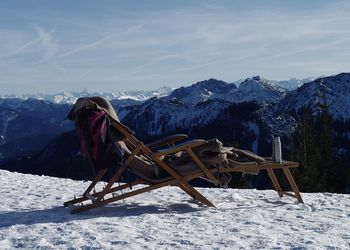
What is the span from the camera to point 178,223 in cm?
664

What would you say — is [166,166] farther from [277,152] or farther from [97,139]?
[277,152]

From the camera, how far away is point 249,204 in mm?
8180

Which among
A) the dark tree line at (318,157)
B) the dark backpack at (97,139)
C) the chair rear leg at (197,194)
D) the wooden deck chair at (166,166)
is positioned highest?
the dark backpack at (97,139)

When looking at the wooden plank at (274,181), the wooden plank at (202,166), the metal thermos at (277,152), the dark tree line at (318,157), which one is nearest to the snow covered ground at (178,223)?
the wooden plank at (274,181)

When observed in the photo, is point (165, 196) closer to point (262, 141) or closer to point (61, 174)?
point (61, 174)

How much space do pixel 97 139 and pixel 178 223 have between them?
1.69 metres

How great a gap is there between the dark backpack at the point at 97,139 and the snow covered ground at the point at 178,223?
789 mm

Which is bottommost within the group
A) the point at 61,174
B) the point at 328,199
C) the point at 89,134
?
the point at 61,174

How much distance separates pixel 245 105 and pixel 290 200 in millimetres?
184672

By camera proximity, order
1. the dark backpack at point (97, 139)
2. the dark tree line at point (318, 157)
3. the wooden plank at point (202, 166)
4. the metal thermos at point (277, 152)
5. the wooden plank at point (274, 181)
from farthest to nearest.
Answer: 1. the dark tree line at point (318, 157)
2. the wooden plank at point (274, 181)
3. the metal thermos at point (277, 152)
4. the wooden plank at point (202, 166)
5. the dark backpack at point (97, 139)

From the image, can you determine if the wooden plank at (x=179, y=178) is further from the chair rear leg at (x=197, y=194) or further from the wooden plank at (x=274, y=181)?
the wooden plank at (x=274, y=181)

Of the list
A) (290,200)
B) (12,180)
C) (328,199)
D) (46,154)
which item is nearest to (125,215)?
(290,200)

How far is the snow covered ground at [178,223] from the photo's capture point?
5680 millimetres

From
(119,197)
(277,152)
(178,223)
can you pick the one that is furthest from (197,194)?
(277,152)
